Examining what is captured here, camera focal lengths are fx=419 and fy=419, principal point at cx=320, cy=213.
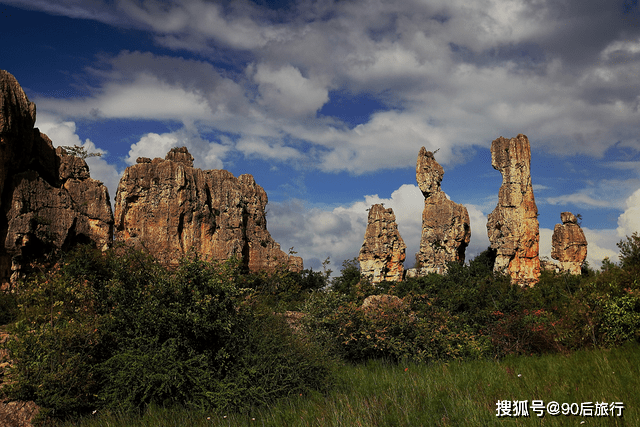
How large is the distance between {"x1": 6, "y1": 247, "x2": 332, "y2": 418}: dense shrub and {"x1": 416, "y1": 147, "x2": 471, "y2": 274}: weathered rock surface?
129 feet

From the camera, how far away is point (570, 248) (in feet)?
159

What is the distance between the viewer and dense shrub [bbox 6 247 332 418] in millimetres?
8617

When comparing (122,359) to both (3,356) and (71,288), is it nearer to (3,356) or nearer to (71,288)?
(71,288)

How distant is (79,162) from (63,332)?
27.9 m

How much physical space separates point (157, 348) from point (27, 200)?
759 inches

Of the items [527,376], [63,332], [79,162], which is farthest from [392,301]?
[79,162]

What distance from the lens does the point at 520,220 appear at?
4459 cm

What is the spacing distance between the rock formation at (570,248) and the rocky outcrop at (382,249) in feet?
59.3

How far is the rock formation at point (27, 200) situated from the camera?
22.1 m

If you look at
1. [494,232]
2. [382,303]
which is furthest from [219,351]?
[494,232]

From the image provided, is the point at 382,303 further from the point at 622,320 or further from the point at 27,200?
the point at 27,200

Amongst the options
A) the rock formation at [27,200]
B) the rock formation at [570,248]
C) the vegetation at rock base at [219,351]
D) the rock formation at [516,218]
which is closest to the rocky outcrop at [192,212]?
the rock formation at [27,200]

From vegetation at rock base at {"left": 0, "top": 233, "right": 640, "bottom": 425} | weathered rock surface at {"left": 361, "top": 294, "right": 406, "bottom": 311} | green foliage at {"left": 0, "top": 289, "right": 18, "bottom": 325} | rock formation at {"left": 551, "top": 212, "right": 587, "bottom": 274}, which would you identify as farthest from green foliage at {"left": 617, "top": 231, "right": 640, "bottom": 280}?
rock formation at {"left": 551, "top": 212, "right": 587, "bottom": 274}

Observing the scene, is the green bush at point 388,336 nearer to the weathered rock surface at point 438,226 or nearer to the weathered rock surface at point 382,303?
the weathered rock surface at point 382,303
